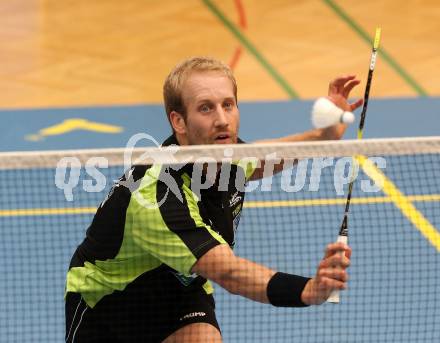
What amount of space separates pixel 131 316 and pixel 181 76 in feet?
3.59

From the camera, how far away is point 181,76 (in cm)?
412

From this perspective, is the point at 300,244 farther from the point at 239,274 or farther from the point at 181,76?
the point at 239,274

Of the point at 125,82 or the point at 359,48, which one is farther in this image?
the point at 359,48

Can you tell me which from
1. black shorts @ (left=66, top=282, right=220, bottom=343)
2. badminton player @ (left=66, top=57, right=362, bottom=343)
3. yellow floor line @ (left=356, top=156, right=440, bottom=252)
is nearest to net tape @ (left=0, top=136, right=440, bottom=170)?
badminton player @ (left=66, top=57, right=362, bottom=343)

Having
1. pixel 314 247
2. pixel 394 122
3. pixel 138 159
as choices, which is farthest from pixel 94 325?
pixel 394 122

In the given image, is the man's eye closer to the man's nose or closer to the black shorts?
the man's nose

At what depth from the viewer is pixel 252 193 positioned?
25.8ft

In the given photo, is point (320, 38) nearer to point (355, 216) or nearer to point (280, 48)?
point (280, 48)

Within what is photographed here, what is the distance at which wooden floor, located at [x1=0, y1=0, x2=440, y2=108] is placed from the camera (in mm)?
10195

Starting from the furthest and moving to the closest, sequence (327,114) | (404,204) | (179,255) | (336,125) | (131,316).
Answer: (404,204)
(336,125)
(131,316)
(327,114)
(179,255)

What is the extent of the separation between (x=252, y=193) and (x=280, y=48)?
3.67 meters

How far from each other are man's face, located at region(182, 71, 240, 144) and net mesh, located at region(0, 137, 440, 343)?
73.5 inches

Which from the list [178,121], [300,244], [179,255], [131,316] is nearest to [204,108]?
[178,121]

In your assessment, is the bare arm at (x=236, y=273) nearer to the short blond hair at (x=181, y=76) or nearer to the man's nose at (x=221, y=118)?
the man's nose at (x=221, y=118)
